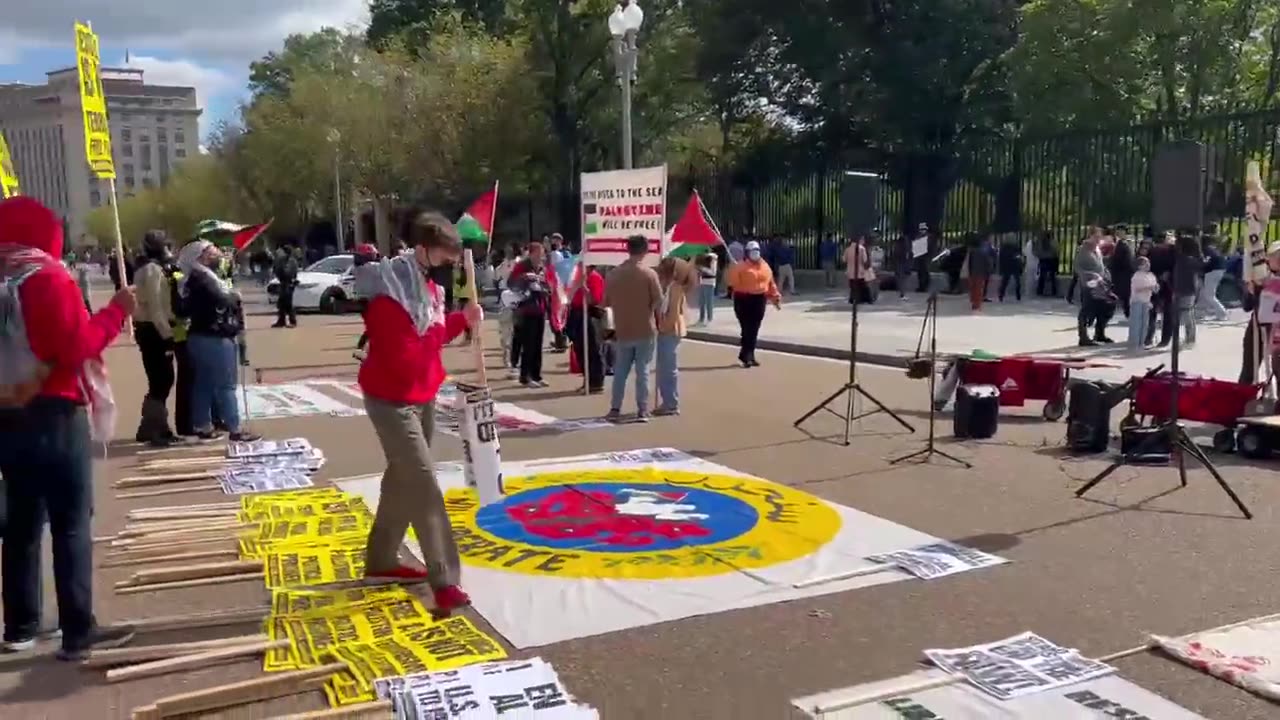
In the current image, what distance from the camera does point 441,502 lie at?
6.03 metres

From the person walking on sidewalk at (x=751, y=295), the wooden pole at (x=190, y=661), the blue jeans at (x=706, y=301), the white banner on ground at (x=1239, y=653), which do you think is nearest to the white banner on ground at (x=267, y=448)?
the wooden pole at (x=190, y=661)

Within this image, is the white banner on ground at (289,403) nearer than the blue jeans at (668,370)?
No

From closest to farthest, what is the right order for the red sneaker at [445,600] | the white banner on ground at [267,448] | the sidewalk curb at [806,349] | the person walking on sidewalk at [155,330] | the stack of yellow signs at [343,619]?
the stack of yellow signs at [343,619]
the red sneaker at [445,600]
the white banner on ground at [267,448]
the person walking on sidewalk at [155,330]
the sidewalk curb at [806,349]

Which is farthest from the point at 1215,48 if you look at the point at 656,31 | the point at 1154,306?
the point at 656,31

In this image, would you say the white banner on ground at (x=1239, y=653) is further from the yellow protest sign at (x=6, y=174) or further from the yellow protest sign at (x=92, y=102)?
the yellow protest sign at (x=6, y=174)

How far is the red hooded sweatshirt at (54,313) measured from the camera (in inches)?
197

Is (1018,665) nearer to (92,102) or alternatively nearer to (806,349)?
(92,102)

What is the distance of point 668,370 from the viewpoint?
12.2m

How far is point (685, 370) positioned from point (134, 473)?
8.64m

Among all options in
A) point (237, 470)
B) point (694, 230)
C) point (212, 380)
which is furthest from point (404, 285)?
point (694, 230)

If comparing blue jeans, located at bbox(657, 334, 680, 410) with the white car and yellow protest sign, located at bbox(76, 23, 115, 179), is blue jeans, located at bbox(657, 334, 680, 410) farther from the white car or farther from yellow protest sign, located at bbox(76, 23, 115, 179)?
the white car

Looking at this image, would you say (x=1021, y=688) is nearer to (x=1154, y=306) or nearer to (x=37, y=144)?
(x=1154, y=306)

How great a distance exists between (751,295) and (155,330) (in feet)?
27.7

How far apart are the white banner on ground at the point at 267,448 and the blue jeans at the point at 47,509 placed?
474 cm
